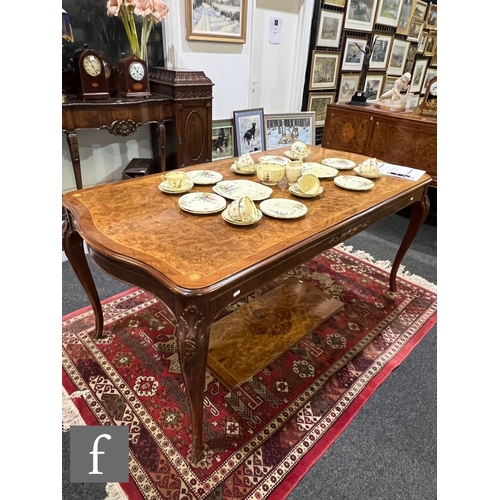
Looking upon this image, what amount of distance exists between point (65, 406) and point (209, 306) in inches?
36.9

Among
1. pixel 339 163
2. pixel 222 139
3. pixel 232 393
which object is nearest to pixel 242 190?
pixel 339 163

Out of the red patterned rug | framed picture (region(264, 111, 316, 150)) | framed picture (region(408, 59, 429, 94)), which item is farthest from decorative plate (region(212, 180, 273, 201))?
framed picture (region(408, 59, 429, 94))

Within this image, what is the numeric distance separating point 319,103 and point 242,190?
3.58 meters

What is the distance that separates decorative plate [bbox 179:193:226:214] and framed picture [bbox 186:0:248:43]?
239 centimetres

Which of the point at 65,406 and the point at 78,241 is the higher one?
the point at 78,241

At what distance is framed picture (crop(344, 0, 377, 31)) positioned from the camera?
4336 millimetres

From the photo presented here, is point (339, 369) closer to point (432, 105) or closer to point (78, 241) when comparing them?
point (78, 241)

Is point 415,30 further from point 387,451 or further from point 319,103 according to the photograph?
point 387,451

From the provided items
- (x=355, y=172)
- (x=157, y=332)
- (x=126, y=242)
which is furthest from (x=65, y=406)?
(x=355, y=172)

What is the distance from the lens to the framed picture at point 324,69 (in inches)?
169

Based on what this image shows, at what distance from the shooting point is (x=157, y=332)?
1.93 meters

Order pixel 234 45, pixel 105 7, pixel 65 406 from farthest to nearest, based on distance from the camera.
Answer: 1. pixel 234 45
2. pixel 105 7
3. pixel 65 406

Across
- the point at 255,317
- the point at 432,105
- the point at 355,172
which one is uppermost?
the point at 432,105

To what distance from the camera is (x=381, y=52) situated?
5.18 meters
